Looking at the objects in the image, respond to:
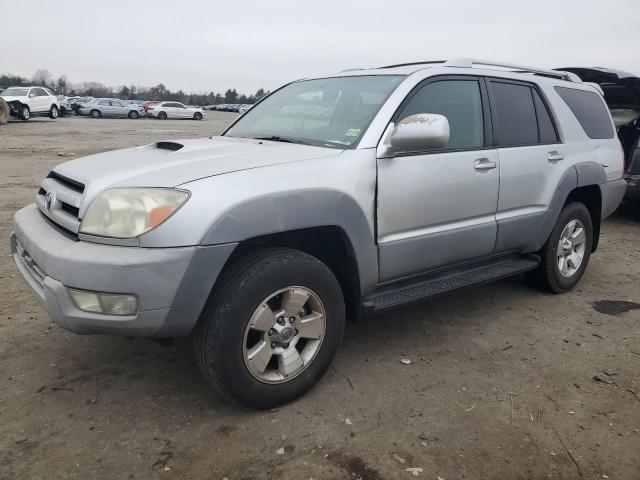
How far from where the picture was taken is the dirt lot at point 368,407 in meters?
2.35

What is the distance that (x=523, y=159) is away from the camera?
388 centimetres

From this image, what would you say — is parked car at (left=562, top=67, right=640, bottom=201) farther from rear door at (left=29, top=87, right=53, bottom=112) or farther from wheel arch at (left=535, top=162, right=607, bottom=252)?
rear door at (left=29, top=87, right=53, bottom=112)

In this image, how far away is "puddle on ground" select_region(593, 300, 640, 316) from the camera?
425 cm

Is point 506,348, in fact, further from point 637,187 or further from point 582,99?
point 637,187

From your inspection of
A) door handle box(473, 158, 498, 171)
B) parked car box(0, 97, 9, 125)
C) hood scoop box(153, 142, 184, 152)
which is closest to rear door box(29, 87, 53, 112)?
parked car box(0, 97, 9, 125)

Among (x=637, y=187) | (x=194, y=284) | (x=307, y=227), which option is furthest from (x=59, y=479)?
(x=637, y=187)

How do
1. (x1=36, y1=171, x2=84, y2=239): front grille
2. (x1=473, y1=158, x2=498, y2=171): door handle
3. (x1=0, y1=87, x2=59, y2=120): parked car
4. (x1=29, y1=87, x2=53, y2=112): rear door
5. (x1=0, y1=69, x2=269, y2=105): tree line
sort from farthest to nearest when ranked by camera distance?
(x1=0, y1=69, x2=269, y2=105): tree line < (x1=29, y1=87, x2=53, y2=112): rear door < (x1=0, y1=87, x2=59, y2=120): parked car < (x1=473, y1=158, x2=498, y2=171): door handle < (x1=36, y1=171, x2=84, y2=239): front grille

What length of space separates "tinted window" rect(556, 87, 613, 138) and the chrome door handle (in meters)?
0.55

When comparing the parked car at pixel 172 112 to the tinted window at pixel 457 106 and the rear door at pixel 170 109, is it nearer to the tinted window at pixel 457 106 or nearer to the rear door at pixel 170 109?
the rear door at pixel 170 109

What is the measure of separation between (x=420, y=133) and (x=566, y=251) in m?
2.44

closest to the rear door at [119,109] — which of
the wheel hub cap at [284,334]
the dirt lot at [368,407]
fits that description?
the dirt lot at [368,407]

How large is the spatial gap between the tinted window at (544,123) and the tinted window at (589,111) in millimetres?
333

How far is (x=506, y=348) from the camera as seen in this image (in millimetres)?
3533

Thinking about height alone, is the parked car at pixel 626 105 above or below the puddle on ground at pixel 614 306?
above
